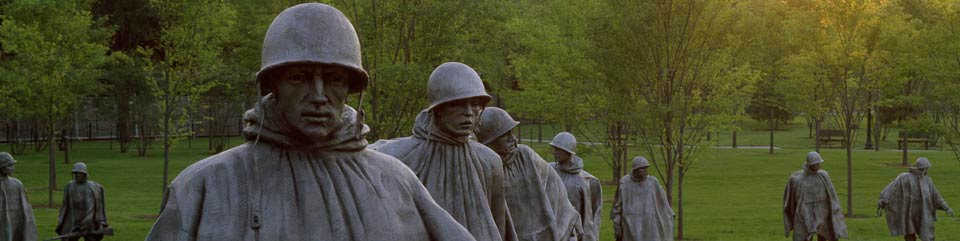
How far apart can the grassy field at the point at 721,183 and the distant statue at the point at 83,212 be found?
1.02m

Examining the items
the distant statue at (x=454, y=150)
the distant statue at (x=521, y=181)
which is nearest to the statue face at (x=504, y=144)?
the distant statue at (x=521, y=181)

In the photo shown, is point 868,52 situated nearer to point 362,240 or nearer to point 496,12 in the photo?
point 496,12

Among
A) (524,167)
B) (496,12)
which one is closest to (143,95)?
(496,12)

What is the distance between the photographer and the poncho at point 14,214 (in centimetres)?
2066

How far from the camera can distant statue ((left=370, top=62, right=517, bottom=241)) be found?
29.8 ft

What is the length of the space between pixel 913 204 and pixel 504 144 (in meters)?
15.6

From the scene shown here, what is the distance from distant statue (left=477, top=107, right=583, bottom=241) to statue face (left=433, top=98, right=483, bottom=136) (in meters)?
2.08

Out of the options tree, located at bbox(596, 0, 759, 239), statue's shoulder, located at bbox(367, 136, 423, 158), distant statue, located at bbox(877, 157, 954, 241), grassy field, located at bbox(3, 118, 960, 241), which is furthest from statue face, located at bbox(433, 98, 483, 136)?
distant statue, located at bbox(877, 157, 954, 241)

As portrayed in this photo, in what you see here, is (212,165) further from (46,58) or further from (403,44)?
(46,58)

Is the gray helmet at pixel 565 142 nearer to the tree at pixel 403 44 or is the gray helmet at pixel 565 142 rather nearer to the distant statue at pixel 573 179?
the distant statue at pixel 573 179

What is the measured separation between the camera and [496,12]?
28.5m

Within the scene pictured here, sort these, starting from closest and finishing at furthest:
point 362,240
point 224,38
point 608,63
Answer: point 362,240 < point 608,63 < point 224,38

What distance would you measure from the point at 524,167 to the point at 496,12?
653 inches

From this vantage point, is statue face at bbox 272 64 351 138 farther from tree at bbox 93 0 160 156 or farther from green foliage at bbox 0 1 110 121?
tree at bbox 93 0 160 156
